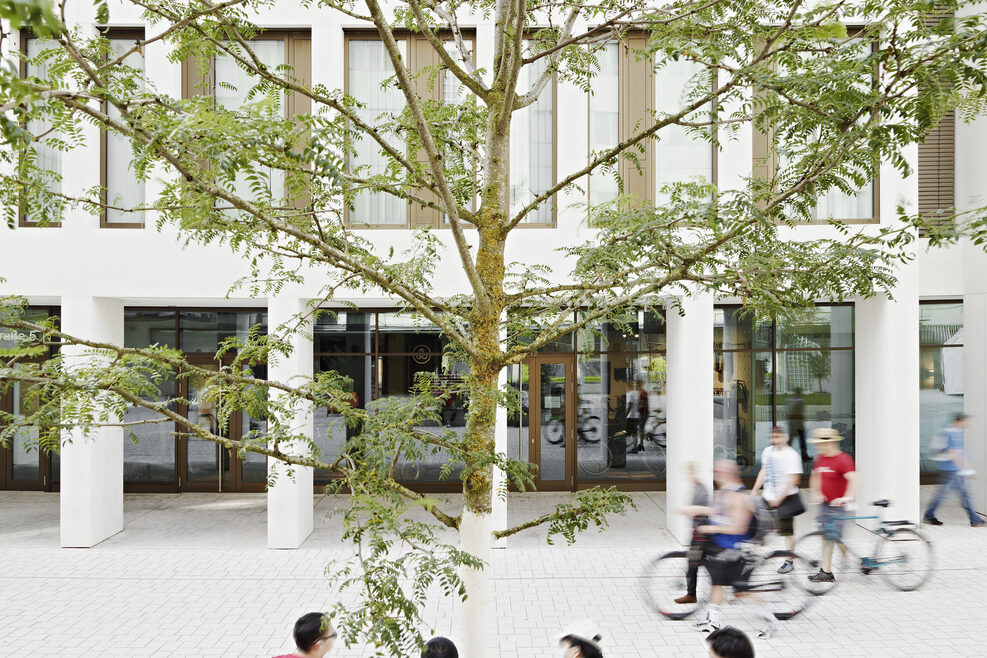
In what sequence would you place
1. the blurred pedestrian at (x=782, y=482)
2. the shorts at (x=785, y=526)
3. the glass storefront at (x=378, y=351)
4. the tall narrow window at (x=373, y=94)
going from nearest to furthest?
the blurred pedestrian at (x=782, y=482), the shorts at (x=785, y=526), the tall narrow window at (x=373, y=94), the glass storefront at (x=378, y=351)

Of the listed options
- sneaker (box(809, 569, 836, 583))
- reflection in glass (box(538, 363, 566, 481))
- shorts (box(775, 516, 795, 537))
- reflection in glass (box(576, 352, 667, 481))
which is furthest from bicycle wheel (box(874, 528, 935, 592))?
reflection in glass (box(538, 363, 566, 481))

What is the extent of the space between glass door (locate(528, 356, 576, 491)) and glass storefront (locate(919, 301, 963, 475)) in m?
6.82

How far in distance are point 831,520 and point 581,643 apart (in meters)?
5.09

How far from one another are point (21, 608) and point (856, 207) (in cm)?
1277

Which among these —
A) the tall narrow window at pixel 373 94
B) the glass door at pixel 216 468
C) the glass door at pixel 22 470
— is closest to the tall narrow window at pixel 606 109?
the tall narrow window at pixel 373 94

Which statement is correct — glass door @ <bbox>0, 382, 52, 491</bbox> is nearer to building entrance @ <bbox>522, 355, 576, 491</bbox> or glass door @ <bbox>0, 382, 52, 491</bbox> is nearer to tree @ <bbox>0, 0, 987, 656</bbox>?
building entrance @ <bbox>522, 355, 576, 491</bbox>

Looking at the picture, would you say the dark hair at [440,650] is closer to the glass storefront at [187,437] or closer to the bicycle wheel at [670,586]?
the bicycle wheel at [670,586]

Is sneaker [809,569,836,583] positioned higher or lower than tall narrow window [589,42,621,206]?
lower

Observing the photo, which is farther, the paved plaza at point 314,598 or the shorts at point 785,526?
the shorts at point 785,526

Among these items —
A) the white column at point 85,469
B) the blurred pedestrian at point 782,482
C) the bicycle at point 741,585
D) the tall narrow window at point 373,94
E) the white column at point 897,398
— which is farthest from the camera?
the tall narrow window at point 373,94

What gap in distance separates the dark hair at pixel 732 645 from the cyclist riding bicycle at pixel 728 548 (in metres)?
3.08

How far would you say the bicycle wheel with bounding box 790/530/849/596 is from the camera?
8008 mm

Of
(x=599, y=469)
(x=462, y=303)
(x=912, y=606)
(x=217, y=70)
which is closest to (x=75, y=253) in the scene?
(x=217, y=70)

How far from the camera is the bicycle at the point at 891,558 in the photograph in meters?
8.23
